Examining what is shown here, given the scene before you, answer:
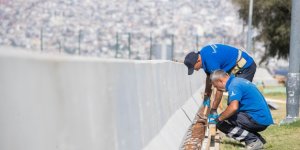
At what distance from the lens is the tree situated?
44.1m

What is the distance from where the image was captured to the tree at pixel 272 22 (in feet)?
145

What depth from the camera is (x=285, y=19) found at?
44938 mm

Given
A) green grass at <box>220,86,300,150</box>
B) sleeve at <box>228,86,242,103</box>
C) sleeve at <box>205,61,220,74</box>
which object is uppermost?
sleeve at <box>205,61,220,74</box>

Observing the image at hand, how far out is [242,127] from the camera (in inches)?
364

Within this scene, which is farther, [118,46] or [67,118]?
[118,46]

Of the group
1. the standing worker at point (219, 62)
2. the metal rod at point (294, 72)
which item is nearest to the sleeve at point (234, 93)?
the standing worker at point (219, 62)

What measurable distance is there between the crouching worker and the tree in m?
35.2

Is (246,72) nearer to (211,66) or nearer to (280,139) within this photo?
(211,66)

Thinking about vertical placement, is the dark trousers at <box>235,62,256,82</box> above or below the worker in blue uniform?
below

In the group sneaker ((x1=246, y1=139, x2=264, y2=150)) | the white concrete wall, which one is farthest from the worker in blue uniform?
the white concrete wall

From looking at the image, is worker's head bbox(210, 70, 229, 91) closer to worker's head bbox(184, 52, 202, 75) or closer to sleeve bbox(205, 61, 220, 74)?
worker's head bbox(184, 52, 202, 75)

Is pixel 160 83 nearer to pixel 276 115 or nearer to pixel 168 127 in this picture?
pixel 168 127

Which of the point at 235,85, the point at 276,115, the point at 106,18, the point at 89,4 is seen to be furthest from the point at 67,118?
the point at 89,4

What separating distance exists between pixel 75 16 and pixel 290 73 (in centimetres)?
15541
